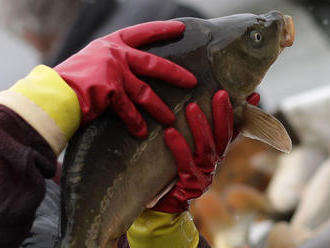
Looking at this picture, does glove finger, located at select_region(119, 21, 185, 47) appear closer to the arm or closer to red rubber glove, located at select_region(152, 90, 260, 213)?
the arm

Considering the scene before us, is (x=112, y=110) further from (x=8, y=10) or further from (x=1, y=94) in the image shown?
(x=8, y=10)

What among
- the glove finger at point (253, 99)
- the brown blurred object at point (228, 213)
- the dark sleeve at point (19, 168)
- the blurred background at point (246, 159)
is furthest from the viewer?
the brown blurred object at point (228, 213)

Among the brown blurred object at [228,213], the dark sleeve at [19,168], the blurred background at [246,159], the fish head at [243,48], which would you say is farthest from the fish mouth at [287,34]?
the brown blurred object at [228,213]

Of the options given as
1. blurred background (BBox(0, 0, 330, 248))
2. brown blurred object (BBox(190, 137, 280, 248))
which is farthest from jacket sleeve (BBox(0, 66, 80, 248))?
brown blurred object (BBox(190, 137, 280, 248))

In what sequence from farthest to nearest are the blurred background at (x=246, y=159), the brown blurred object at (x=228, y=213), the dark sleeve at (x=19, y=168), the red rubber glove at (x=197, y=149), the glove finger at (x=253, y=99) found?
1. the brown blurred object at (x=228, y=213)
2. the blurred background at (x=246, y=159)
3. the glove finger at (x=253, y=99)
4. the red rubber glove at (x=197, y=149)
5. the dark sleeve at (x=19, y=168)

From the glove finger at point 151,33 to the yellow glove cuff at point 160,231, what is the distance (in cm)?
31

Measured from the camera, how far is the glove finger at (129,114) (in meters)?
0.96

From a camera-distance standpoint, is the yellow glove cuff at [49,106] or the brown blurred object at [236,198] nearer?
the yellow glove cuff at [49,106]

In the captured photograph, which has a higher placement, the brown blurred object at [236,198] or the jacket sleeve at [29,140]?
the jacket sleeve at [29,140]

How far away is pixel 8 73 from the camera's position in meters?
5.28

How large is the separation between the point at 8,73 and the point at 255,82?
14.6 feet

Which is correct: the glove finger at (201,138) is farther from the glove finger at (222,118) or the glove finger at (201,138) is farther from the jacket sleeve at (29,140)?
the jacket sleeve at (29,140)

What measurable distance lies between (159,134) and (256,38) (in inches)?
10.1

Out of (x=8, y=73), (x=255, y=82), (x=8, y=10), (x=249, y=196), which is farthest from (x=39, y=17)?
(x=8, y=73)
